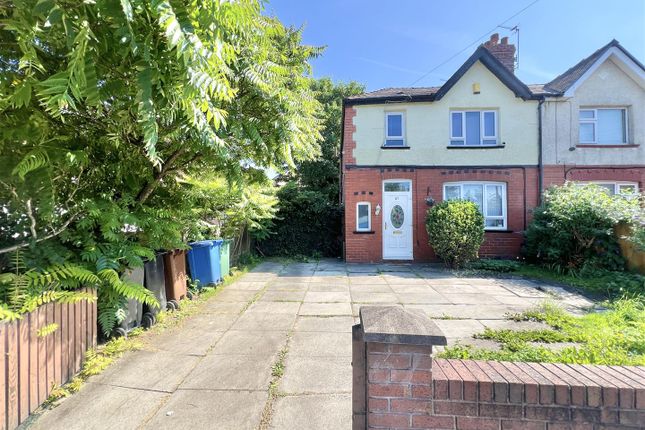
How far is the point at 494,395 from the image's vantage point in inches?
68.2

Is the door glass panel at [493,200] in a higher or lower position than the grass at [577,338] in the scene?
higher

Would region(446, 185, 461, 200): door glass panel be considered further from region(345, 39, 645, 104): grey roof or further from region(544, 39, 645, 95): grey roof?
region(544, 39, 645, 95): grey roof

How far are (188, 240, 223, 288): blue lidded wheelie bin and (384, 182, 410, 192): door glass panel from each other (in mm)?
6117

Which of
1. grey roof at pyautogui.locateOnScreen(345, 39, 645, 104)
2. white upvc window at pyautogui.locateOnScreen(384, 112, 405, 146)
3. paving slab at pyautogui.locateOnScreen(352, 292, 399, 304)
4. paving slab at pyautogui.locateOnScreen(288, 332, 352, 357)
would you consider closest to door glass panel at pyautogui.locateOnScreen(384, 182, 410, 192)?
white upvc window at pyautogui.locateOnScreen(384, 112, 405, 146)

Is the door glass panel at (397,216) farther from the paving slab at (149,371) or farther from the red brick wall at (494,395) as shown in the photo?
the red brick wall at (494,395)

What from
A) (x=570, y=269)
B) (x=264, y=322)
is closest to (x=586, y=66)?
(x=570, y=269)

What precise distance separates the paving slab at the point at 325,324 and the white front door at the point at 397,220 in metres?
5.99

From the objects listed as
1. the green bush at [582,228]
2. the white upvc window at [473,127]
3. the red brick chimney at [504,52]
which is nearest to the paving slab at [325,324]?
the green bush at [582,228]

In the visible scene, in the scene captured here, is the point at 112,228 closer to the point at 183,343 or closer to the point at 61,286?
the point at 61,286

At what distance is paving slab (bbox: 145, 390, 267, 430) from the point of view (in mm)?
2334

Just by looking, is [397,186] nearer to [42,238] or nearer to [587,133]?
[587,133]

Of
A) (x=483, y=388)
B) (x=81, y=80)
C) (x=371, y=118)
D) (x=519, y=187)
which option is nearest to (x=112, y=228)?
(x=81, y=80)

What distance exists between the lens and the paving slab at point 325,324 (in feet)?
14.0

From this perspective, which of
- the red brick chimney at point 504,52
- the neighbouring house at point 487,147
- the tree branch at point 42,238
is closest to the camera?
the tree branch at point 42,238
